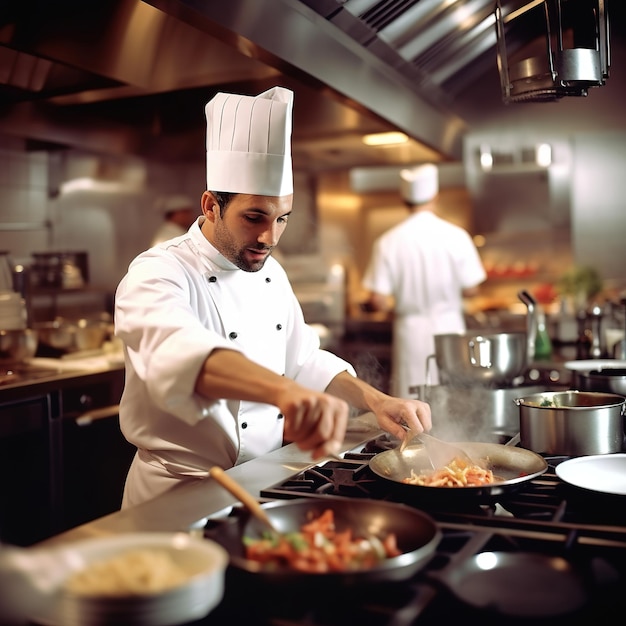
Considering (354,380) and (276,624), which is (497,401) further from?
(276,624)

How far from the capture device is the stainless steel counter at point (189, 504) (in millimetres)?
1219

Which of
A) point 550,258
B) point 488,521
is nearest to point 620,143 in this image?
point 550,258

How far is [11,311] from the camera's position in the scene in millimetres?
3434

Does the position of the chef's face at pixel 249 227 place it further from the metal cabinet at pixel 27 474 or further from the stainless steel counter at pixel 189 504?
the metal cabinet at pixel 27 474

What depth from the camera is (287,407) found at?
3.72 ft

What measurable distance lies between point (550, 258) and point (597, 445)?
482 centimetres

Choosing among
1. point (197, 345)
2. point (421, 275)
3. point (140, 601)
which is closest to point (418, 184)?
point (421, 275)

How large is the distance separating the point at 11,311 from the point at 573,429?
2.69m

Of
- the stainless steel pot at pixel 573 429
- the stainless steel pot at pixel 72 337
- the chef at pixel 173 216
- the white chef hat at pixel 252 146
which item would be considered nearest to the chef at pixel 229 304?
the white chef hat at pixel 252 146

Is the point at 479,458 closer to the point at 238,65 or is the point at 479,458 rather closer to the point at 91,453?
the point at 238,65

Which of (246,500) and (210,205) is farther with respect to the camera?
(210,205)

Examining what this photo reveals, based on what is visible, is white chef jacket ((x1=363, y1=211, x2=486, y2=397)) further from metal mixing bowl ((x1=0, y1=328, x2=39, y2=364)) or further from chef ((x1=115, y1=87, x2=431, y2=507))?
chef ((x1=115, y1=87, x2=431, y2=507))

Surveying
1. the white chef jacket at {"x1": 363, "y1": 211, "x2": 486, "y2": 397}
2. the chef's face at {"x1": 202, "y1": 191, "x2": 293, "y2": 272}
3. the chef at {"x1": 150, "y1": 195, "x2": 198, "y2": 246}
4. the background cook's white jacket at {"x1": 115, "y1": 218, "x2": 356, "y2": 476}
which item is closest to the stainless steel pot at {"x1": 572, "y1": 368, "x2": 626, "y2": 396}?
the background cook's white jacket at {"x1": 115, "y1": 218, "x2": 356, "y2": 476}

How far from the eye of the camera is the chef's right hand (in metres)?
1.11
